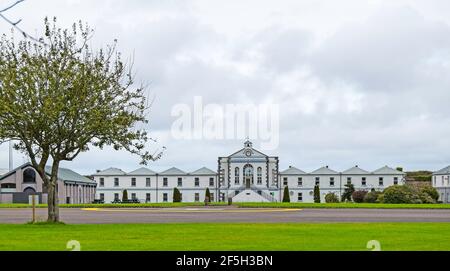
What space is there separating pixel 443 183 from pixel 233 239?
89391 mm

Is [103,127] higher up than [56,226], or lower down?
higher up

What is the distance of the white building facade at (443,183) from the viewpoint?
4114 inches

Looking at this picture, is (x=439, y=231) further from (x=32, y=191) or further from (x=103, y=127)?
(x=32, y=191)

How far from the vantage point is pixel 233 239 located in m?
22.3

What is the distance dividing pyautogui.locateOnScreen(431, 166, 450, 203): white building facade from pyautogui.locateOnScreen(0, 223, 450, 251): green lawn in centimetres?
7870

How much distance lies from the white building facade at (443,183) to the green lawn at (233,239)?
258ft

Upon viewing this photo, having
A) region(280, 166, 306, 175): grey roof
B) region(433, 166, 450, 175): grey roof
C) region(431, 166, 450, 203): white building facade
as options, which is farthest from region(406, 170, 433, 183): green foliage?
region(280, 166, 306, 175): grey roof

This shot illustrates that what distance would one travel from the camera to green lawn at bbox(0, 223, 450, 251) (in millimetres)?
19875

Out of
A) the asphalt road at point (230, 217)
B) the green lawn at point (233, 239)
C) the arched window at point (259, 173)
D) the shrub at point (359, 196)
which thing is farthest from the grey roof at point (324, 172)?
the green lawn at point (233, 239)

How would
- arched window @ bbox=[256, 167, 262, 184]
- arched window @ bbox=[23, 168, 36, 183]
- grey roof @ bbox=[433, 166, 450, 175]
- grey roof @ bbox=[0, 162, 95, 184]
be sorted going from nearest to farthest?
grey roof @ bbox=[0, 162, 95, 184] < arched window @ bbox=[23, 168, 36, 183] < grey roof @ bbox=[433, 166, 450, 175] < arched window @ bbox=[256, 167, 262, 184]

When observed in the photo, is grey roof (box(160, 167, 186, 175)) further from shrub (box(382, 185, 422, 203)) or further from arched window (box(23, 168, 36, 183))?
shrub (box(382, 185, 422, 203))
